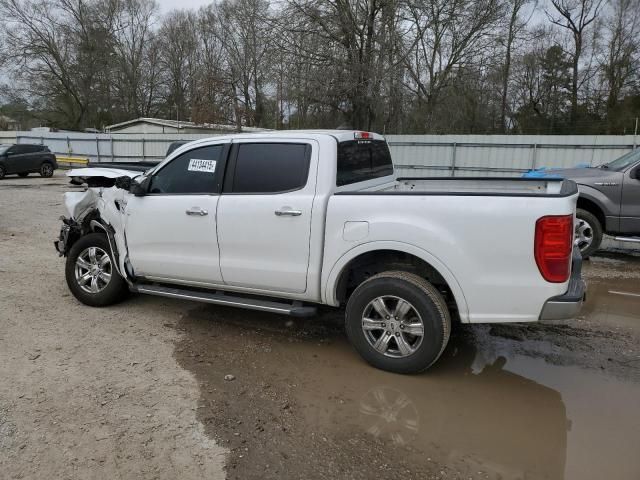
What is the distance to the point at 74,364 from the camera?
3.98m

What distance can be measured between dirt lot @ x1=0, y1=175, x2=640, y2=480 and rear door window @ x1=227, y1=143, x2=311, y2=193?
1.42 m

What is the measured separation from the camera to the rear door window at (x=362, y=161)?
4218 mm

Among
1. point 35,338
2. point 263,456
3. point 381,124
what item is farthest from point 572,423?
point 381,124

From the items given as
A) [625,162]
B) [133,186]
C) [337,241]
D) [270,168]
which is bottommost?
[337,241]

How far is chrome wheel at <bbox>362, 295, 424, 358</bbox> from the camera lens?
374cm

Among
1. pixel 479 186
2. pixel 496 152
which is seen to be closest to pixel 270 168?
pixel 479 186

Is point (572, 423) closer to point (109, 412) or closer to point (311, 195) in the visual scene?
point (311, 195)

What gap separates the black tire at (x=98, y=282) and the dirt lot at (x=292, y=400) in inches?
4.6

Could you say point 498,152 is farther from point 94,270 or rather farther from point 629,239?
point 94,270

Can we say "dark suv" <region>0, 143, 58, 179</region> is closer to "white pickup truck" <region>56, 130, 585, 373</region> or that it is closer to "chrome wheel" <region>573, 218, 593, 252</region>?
"white pickup truck" <region>56, 130, 585, 373</region>

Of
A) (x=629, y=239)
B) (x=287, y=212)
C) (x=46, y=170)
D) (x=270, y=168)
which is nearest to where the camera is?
(x=287, y=212)

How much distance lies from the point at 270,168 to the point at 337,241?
0.93 m

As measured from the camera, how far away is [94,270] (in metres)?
5.27

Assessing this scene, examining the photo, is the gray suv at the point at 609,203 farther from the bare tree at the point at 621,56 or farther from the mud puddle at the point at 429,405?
the bare tree at the point at 621,56
